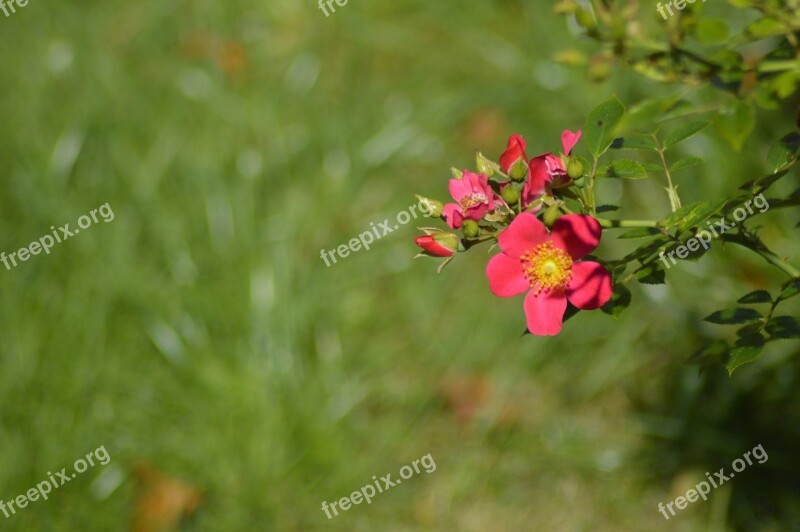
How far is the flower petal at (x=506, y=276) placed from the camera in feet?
3.61

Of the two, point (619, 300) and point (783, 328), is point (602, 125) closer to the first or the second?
point (619, 300)

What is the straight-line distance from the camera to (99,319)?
2.20 m

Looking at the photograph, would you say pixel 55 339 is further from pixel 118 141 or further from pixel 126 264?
pixel 118 141

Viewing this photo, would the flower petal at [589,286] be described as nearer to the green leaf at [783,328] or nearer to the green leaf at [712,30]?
the green leaf at [783,328]

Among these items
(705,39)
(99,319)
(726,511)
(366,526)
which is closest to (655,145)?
(705,39)

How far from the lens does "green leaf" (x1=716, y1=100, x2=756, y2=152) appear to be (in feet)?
4.11

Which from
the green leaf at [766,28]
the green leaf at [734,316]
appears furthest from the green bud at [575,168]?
the green leaf at [766,28]

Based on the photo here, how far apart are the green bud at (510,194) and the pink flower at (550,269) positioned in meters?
0.03

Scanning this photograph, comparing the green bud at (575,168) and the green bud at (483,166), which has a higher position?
the green bud at (483,166)

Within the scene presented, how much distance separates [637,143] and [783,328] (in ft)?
1.04

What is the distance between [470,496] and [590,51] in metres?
1.39

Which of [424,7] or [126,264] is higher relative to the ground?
[424,7]

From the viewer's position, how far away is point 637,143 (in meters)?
1.24

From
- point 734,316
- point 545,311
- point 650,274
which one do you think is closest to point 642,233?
point 650,274
